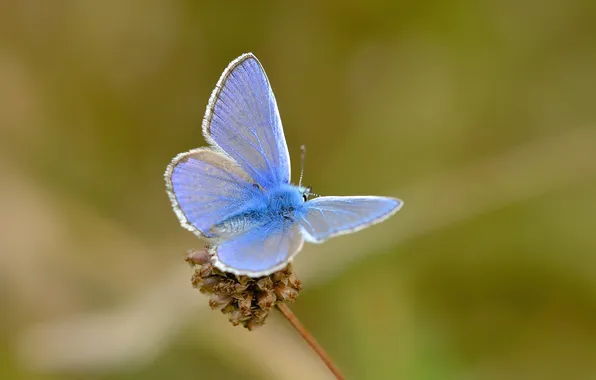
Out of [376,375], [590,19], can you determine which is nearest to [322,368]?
[376,375]

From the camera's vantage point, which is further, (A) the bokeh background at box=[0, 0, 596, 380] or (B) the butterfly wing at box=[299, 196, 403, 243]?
(A) the bokeh background at box=[0, 0, 596, 380]

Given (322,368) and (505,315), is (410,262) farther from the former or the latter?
(322,368)

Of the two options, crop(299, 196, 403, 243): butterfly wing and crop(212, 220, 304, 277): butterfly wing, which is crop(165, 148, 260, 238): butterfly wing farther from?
crop(299, 196, 403, 243): butterfly wing

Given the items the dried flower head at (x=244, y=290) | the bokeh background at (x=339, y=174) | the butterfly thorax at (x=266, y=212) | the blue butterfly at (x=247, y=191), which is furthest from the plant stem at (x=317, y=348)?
the bokeh background at (x=339, y=174)

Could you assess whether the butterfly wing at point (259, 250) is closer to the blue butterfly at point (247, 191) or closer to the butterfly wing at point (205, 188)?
the blue butterfly at point (247, 191)

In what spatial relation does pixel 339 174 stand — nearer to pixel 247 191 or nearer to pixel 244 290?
pixel 247 191

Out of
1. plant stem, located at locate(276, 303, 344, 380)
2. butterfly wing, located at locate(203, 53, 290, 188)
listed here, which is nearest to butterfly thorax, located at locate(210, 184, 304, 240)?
butterfly wing, located at locate(203, 53, 290, 188)
